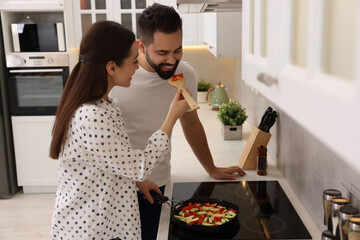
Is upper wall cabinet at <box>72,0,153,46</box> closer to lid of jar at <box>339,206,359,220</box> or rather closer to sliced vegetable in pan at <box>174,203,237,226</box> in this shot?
sliced vegetable in pan at <box>174,203,237,226</box>

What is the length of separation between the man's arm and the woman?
0.41 m

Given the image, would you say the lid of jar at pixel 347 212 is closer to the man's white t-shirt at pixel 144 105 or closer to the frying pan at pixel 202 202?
the frying pan at pixel 202 202

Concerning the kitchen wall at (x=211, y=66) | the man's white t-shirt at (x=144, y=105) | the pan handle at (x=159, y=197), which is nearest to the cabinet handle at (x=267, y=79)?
the pan handle at (x=159, y=197)

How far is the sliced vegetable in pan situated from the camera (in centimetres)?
126

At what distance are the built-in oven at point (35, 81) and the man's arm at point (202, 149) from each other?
2281 mm

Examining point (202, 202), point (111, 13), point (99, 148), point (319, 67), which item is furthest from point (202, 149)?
point (111, 13)

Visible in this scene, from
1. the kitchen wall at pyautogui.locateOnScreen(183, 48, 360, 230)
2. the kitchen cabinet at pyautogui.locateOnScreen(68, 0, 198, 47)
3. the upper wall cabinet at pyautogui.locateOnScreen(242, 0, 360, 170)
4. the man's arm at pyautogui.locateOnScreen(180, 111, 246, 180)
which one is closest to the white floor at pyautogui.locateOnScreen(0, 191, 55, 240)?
the kitchen cabinet at pyautogui.locateOnScreen(68, 0, 198, 47)

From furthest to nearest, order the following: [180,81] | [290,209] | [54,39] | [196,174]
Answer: [54,39], [196,174], [180,81], [290,209]

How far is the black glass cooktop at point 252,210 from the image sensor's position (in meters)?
1.22

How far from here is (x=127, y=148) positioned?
1.23 m

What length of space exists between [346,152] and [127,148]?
90 cm

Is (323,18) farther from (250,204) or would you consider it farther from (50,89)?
(50,89)

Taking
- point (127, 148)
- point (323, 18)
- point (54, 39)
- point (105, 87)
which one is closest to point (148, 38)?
point (105, 87)

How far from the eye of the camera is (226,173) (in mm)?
1719
